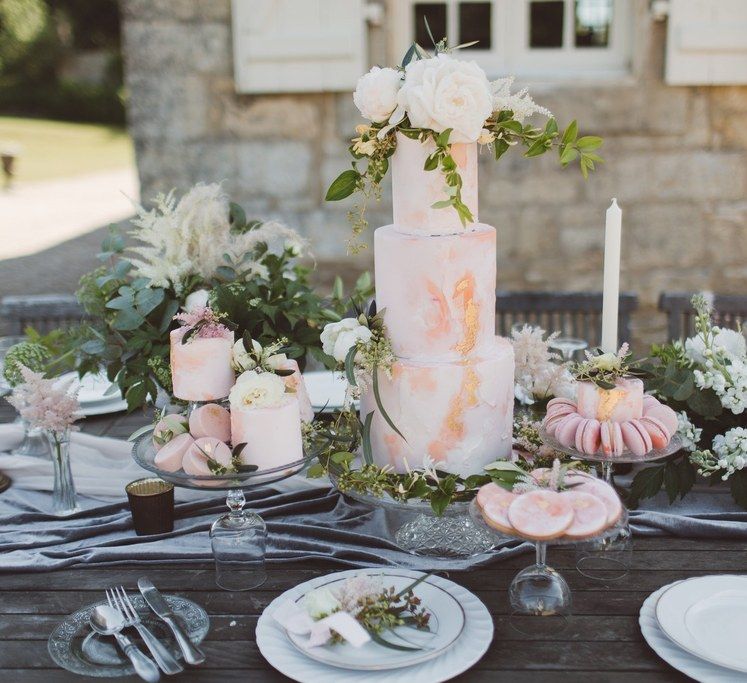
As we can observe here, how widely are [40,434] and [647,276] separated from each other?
3.12 meters

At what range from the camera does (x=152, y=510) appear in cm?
167

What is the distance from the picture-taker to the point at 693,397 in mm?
1665

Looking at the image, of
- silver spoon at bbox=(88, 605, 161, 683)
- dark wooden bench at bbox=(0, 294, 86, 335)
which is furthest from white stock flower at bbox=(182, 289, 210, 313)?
dark wooden bench at bbox=(0, 294, 86, 335)

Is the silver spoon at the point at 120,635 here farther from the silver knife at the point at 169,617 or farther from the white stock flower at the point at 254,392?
the white stock flower at the point at 254,392

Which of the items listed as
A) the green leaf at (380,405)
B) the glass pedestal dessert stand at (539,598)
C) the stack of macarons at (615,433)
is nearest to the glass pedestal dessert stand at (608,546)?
the stack of macarons at (615,433)

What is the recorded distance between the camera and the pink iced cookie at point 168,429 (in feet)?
4.84

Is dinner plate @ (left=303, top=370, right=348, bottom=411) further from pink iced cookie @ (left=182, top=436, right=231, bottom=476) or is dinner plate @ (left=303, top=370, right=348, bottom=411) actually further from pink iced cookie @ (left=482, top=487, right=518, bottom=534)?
pink iced cookie @ (left=482, top=487, right=518, bottom=534)

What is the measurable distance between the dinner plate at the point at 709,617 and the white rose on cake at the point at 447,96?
0.73m

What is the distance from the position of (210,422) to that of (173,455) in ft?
0.25

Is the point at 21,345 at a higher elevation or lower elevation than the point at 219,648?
higher

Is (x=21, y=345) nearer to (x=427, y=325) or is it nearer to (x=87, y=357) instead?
(x=87, y=357)

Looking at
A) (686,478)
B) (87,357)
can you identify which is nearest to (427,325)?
(686,478)

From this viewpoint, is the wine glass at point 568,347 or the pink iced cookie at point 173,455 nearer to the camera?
the pink iced cookie at point 173,455

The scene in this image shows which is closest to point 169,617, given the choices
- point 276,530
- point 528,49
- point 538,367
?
point 276,530
